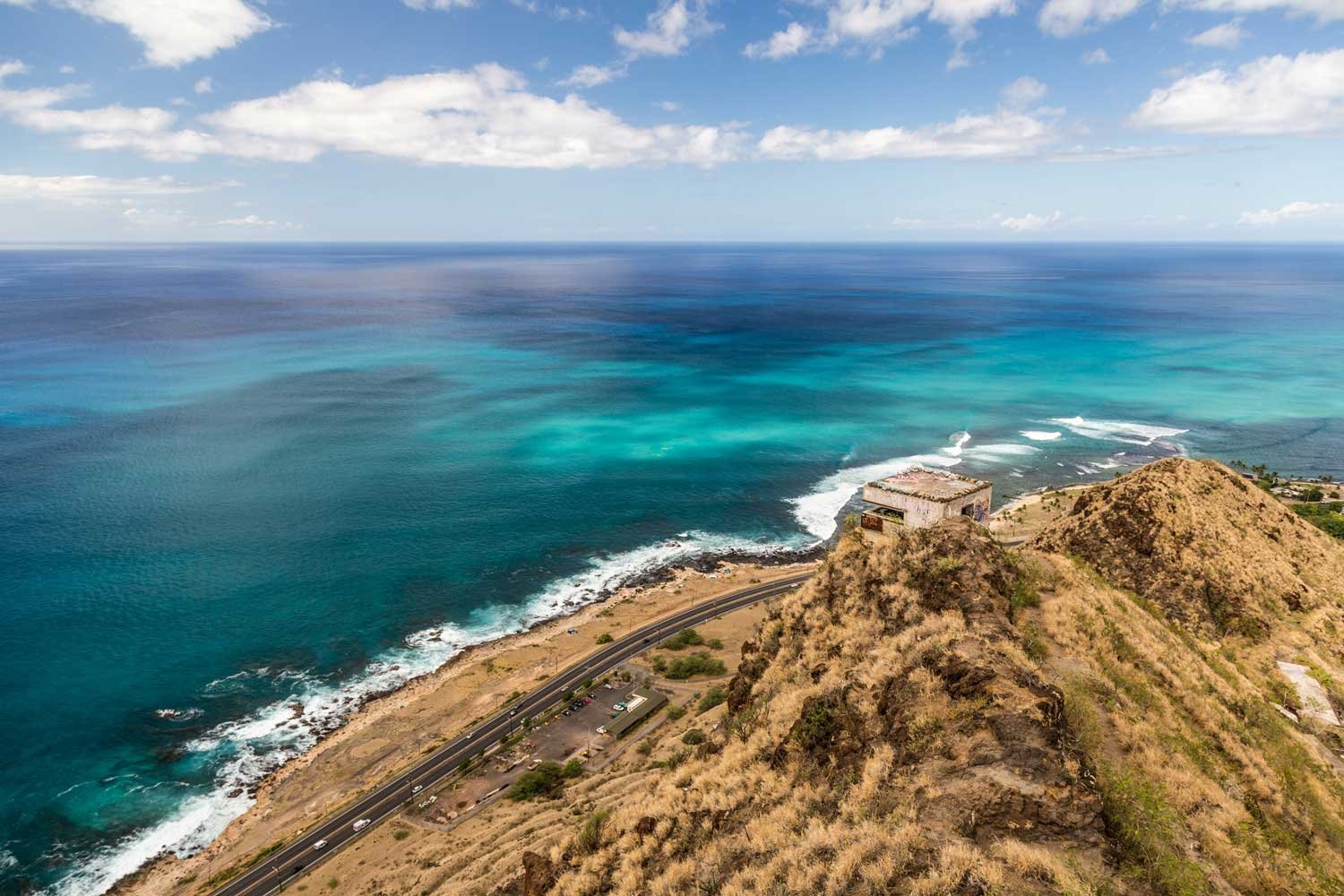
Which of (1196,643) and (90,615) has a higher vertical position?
(1196,643)

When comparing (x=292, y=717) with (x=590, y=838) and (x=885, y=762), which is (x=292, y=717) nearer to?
(x=590, y=838)

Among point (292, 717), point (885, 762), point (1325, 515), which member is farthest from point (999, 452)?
point (292, 717)

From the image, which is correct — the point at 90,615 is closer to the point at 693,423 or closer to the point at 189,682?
the point at 189,682

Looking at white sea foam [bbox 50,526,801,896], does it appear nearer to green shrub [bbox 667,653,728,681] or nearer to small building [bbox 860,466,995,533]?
green shrub [bbox 667,653,728,681]

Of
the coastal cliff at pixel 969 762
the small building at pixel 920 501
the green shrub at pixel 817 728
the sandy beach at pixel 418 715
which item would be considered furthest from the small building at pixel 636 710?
the green shrub at pixel 817 728

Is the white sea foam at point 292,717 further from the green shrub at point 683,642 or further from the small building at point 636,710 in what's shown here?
the small building at point 636,710

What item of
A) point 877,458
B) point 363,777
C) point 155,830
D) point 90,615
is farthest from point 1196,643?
point 90,615
